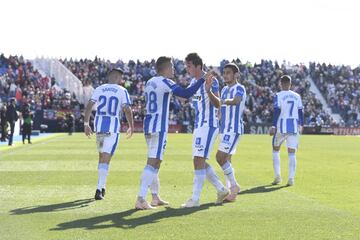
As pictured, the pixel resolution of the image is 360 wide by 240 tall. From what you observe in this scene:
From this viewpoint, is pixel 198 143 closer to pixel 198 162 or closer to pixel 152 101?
pixel 198 162

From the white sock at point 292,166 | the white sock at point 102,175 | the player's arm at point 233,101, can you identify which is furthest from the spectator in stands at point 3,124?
the player's arm at point 233,101

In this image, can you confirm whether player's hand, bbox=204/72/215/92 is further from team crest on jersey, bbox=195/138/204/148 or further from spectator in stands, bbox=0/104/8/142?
spectator in stands, bbox=0/104/8/142

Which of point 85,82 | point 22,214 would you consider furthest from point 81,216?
point 85,82

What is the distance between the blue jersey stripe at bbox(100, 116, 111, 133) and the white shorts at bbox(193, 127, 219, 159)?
1918 mm

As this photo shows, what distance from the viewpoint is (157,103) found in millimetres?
10062

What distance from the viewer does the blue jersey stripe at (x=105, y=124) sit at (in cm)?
1136

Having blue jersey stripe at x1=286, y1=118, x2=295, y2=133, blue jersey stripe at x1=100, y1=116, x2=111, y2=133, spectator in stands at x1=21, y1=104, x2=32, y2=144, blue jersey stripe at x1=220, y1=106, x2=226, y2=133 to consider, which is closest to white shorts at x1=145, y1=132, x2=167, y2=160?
blue jersey stripe at x1=100, y1=116, x2=111, y2=133

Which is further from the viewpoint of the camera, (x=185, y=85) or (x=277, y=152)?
(x=185, y=85)

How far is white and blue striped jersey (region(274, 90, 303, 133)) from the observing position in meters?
14.6

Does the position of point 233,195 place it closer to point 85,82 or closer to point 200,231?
point 200,231

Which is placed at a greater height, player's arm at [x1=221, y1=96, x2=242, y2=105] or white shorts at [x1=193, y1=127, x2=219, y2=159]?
player's arm at [x1=221, y1=96, x2=242, y2=105]

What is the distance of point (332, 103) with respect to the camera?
6344cm

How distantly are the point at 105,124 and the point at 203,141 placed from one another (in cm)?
211

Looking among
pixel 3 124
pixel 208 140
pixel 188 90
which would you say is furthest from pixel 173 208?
pixel 3 124
